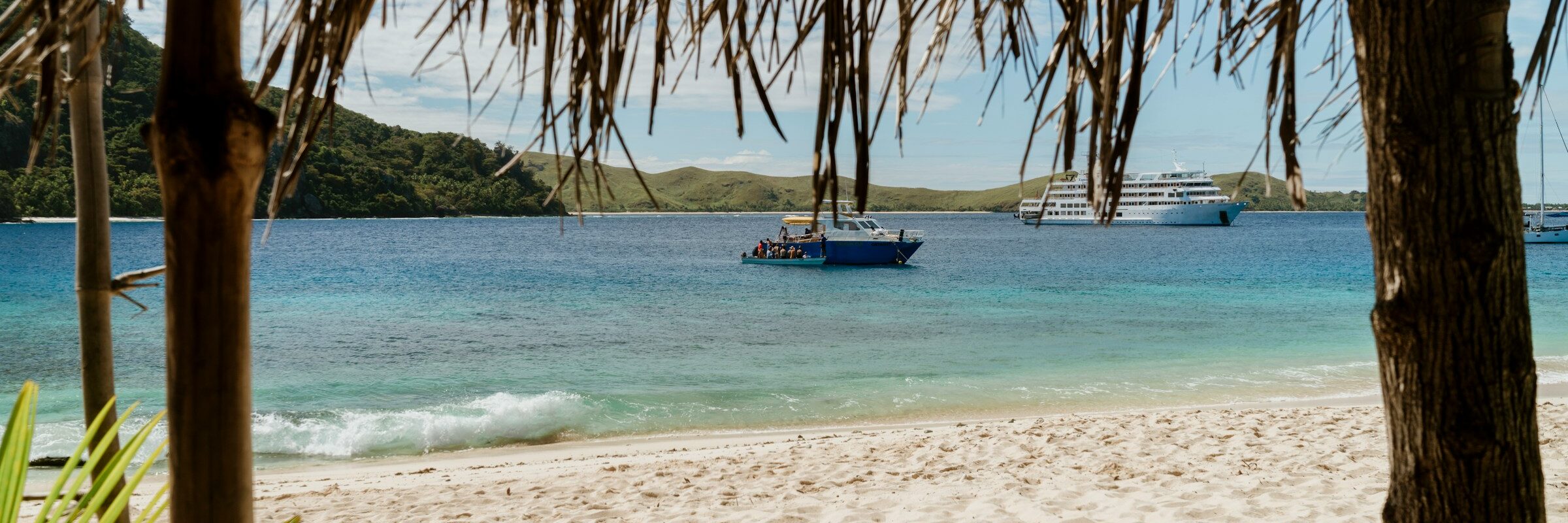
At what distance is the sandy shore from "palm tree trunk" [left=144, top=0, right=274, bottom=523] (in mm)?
4057

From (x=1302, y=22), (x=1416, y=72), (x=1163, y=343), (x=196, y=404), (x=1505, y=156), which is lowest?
(x=1163, y=343)

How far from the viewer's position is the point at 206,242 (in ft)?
2.82

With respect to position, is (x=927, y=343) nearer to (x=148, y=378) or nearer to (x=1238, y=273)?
(x=148, y=378)

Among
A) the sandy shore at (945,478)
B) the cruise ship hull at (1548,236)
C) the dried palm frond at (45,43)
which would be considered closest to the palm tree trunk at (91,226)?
the dried palm frond at (45,43)

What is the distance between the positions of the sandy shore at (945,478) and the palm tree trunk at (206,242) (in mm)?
4057

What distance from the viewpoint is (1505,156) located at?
1.18m

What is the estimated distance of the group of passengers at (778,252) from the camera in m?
36.7

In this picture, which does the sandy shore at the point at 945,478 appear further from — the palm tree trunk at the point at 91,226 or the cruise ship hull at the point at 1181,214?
the cruise ship hull at the point at 1181,214

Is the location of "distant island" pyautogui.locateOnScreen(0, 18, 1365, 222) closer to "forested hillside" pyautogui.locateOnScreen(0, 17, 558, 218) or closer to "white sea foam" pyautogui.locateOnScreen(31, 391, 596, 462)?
"forested hillside" pyautogui.locateOnScreen(0, 17, 558, 218)

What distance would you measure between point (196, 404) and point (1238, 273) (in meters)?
41.9

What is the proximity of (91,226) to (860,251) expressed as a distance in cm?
3424

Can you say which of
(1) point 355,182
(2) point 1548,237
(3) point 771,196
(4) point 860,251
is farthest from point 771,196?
(4) point 860,251

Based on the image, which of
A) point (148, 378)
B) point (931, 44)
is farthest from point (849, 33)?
point (148, 378)

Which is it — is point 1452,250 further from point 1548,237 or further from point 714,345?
point 1548,237
